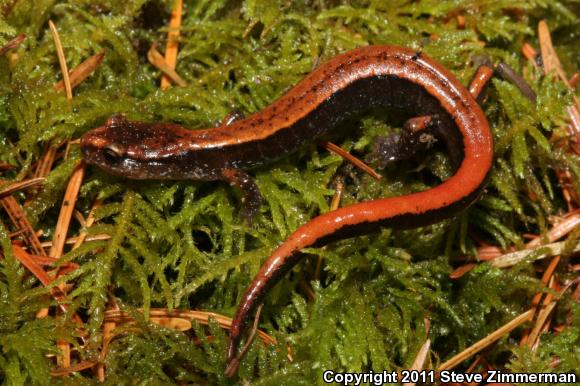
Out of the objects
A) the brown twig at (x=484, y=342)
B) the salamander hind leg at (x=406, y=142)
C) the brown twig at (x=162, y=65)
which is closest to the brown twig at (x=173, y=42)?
the brown twig at (x=162, y=65)

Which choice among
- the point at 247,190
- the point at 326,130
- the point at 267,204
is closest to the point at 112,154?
the point at 247,190

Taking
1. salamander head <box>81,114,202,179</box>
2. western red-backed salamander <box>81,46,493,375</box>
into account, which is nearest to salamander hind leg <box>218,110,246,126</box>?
western red-backed salamander <box>81,46,493,375</box>

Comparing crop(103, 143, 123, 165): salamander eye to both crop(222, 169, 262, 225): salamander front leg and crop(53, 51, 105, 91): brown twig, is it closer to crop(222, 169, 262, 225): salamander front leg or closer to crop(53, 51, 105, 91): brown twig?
crop(53, 51, 105, 91): brown twig

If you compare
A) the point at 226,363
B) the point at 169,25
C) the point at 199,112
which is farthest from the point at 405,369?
the point at 169,25

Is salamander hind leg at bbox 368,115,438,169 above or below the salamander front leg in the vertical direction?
above

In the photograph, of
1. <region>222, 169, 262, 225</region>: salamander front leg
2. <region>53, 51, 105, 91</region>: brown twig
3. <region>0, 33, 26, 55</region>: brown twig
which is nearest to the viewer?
<region>0, 33, 26, 55</region>: brown twig

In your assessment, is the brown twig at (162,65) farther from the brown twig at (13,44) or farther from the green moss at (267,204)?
the brown twig at (13,44)
